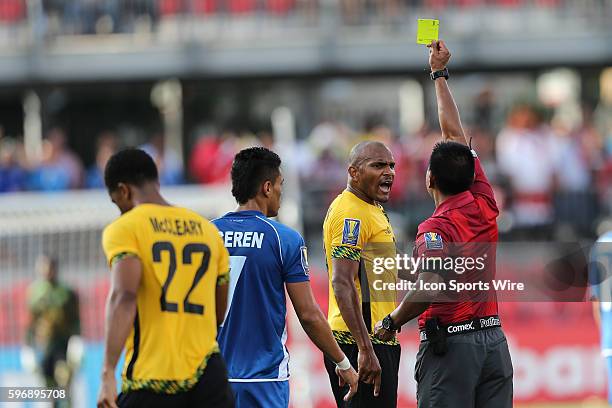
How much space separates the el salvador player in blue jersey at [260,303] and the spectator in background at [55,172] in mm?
12000

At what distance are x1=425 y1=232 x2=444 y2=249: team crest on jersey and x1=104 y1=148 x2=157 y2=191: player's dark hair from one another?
1815 millimetres

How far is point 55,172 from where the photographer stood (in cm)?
1920

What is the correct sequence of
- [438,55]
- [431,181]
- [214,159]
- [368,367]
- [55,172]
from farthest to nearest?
[214,159]
[55,172]
[438,55]
[368,367]
[431,181]

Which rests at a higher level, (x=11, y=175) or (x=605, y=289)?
(x=11, y=175)

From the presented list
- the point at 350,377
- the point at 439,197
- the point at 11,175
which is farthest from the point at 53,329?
the point at 439,197

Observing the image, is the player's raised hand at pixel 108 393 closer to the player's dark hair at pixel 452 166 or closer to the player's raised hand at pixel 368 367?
the player's raised hand at pixel 368 367

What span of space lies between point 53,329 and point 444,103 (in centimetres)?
824

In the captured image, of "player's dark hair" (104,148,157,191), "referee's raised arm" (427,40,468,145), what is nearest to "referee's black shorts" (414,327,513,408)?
"referee's raised arm" (427,40,468,145)

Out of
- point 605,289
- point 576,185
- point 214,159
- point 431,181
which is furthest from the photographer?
point 214,159

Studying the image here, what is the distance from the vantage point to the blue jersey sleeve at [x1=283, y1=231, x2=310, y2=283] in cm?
747

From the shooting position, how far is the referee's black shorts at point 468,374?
755 centimetres

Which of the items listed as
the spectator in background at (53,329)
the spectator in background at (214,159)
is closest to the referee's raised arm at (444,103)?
the spectator in background at (53,329)

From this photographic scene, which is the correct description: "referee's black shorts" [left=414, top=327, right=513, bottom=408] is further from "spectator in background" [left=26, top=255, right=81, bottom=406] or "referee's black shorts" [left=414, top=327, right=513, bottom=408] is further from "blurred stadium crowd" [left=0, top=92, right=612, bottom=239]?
"blurred stadium crowd" [left=0, top=92, right=612, bottom=239]

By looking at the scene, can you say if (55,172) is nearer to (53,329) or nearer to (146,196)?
(53,329)
